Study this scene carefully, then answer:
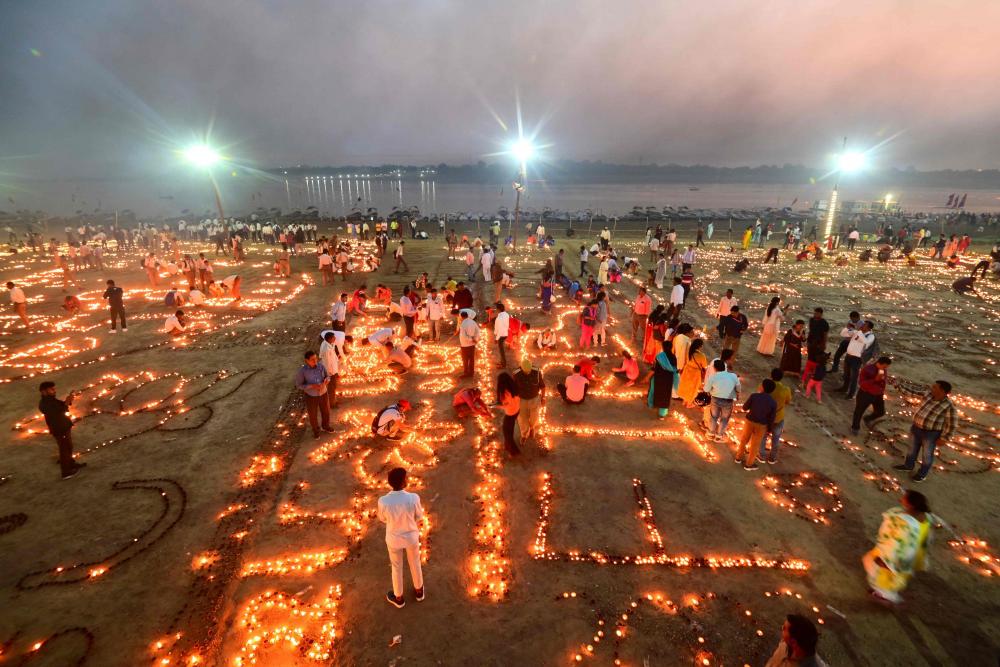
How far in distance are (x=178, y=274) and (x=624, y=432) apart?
25.2 m

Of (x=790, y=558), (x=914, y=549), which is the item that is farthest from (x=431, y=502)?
(x=914, y=549)

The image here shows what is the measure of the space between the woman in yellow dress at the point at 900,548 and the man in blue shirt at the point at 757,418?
2.55m

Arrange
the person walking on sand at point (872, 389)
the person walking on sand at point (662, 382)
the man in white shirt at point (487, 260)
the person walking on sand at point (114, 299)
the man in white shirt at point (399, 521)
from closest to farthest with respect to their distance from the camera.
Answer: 1. the man in white shirt at point (399, 521)
2. the person walking on sand at point (872, 389)
3. the person walking on sand at point (662, 382)
4. the person walking on sand at point (114, 299)
5. the man in white shirt at point (487, 260)

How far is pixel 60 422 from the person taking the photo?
25.8 feet

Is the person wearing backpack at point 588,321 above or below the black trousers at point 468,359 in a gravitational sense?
above

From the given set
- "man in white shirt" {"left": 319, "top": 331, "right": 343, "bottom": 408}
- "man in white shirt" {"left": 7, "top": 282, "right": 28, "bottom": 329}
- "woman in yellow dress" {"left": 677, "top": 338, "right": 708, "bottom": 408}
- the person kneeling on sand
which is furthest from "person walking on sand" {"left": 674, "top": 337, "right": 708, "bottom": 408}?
"man in white shirt" {"left": 7, "top": 282, "right": 28, "bottom": 329}

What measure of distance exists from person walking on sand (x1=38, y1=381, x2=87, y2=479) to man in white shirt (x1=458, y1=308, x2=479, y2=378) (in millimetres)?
7504

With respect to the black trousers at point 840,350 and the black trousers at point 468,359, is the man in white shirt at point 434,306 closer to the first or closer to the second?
the black trousers at point 468,359

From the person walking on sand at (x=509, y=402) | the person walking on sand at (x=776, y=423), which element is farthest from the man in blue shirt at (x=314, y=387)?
the person walking on sand at (x=776, y=423)

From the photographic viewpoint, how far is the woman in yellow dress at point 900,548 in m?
5.24

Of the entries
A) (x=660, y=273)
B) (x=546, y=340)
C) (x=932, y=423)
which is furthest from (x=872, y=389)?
(x=660, y=273)

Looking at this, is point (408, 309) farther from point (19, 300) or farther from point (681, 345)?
point (19, 300)

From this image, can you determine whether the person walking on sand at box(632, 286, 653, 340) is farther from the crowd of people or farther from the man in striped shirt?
the man in striped shirt

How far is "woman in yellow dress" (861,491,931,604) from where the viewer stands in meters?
5.24
